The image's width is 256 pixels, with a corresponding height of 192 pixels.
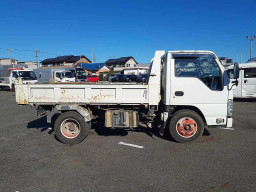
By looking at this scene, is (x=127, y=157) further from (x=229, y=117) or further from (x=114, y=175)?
(x=229, y=117)

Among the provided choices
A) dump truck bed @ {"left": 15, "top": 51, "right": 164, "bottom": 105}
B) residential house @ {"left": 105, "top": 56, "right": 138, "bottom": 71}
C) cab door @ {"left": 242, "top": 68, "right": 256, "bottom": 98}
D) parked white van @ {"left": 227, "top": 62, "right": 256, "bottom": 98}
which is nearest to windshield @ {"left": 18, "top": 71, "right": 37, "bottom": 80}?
dump truck bed @ {"left": 15, "top": 51, "right": 164, "bottom": 105}

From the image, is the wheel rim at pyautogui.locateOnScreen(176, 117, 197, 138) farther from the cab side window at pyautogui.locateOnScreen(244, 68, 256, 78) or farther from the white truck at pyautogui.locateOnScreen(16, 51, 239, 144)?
the cab side window at pyautogui.locateOnScreen(244, 68, 256, 78)

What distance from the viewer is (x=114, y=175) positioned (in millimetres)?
3434

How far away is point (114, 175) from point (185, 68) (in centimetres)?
306

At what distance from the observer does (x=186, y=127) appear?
4805 mm

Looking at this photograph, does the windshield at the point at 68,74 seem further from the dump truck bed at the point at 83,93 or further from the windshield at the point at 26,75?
the dump truck bed at the point at 83,93

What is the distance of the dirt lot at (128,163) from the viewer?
314 cm

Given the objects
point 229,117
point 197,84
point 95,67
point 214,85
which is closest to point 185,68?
point 197,84

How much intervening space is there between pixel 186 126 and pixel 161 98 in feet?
3.21

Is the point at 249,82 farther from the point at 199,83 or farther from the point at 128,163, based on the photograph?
the point at 128,163

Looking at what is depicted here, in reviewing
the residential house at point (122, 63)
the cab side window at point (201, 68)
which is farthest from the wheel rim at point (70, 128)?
the residential house at point (122, 63)

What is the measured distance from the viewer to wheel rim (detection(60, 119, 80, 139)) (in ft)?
16.4

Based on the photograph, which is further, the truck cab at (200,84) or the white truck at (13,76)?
the white truck at (13,76)

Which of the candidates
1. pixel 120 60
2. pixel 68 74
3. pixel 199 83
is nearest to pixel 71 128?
pixel 199 83
